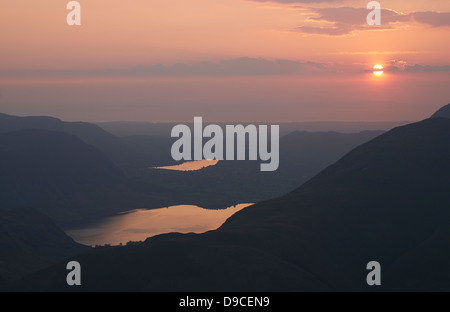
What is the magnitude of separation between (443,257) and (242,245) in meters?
38.5

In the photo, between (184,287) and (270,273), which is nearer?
(184,287)

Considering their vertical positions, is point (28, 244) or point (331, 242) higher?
point (28, 244)

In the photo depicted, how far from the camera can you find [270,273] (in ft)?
337

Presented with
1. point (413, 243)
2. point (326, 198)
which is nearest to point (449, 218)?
point (413, 243)

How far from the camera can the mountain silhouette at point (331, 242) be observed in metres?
102

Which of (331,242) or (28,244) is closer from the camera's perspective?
(331,242)

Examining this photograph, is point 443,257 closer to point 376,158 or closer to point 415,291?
point 415,291

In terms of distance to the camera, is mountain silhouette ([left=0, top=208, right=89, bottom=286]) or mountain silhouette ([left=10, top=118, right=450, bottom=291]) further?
mountain silhouette ([left=0, top=208, right=89, bottom=286])

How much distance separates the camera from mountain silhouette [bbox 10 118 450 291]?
10156 cm

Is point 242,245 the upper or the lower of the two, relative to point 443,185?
lower

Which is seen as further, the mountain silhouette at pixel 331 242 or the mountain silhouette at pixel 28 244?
the mountain silhouette at pixel 28 244

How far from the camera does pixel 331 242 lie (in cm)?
13325

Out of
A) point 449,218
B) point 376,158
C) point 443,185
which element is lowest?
point 449,218
